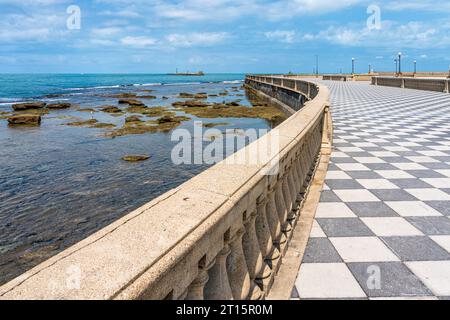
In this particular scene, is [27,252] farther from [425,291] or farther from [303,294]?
[425,291]

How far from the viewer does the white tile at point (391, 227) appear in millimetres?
3633

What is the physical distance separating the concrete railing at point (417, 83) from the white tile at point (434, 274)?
24904 millimetres

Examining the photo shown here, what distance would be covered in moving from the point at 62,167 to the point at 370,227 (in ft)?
34.6

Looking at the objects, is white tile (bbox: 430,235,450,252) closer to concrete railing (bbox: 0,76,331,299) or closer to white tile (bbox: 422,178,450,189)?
concrete railing (bbox: 0,76,331,299)

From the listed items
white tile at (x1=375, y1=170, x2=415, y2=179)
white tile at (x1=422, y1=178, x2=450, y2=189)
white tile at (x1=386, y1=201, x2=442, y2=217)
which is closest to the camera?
white tile at (x1=386, y1=201, x2=442, y2=217)

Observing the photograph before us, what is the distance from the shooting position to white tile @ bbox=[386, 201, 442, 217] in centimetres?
410

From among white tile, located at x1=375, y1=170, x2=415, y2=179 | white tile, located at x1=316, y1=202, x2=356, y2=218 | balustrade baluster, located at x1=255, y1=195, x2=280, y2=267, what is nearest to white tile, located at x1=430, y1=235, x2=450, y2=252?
white tile, located at x1=316, y1=202, x2=356, y2=218

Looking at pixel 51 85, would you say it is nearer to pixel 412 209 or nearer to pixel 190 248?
pixel 412 209

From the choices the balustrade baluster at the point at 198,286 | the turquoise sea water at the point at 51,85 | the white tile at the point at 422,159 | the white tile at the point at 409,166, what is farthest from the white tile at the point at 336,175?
the turquoise sea water at the point at 51,85

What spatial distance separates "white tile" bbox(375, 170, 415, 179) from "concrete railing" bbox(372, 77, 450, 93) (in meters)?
21.9


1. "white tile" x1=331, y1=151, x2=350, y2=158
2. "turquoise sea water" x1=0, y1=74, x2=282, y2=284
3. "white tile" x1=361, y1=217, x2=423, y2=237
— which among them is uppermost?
"white tile" x1=331, y1=151, x2=350, y2=158
